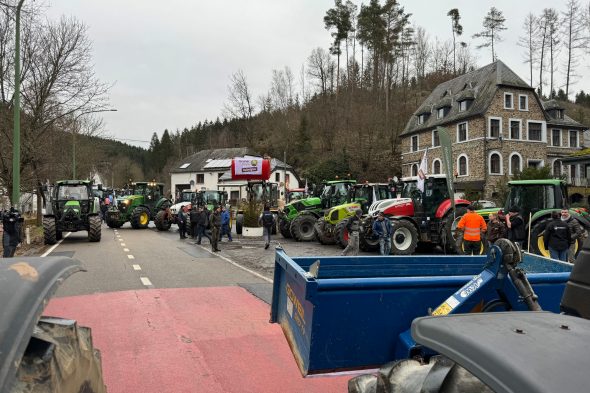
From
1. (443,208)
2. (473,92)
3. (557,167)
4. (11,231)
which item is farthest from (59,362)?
(557,167)

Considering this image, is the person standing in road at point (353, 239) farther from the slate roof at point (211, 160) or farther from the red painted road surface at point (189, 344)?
the slate roof at point (211, 160)

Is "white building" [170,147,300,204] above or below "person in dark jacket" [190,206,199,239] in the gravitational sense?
above

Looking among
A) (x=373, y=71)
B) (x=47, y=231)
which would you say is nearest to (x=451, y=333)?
(x=47, y=231)

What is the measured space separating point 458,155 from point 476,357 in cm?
4464

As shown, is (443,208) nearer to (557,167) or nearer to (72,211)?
(72,211)

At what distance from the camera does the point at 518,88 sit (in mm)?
42375

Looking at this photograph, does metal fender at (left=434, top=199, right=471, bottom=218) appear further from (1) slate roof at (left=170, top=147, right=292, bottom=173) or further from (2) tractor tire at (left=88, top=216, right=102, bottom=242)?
(1) slate roof at (left=170, top=147, right=292, bottom=173)

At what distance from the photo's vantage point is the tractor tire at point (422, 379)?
1643 mm

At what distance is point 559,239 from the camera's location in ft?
38.6

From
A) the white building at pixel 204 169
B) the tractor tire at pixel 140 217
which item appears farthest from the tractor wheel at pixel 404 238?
the white building at pixel 204 169

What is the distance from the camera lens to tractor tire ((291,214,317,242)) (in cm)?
2067

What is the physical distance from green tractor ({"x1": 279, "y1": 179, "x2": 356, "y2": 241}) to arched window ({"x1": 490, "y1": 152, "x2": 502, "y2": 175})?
73.9ft

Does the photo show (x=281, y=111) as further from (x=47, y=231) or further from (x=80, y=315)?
(x=80, y=315)

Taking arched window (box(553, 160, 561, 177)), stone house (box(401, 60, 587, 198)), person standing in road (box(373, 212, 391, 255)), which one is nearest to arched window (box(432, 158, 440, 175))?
stone house (box(401, 60, 587, 198))
